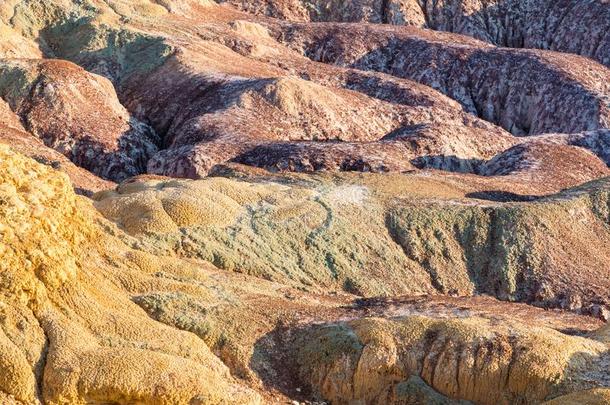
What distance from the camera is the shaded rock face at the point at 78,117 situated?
4512cm

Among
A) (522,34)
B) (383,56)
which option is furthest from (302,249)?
(522,34)

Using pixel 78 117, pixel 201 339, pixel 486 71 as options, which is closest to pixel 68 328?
pixel 201 339

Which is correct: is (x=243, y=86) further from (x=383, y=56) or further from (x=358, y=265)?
(x=358, y=265)

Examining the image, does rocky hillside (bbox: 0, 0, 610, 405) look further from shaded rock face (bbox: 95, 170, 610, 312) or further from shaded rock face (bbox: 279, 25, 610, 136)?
shaded rock face (bbox: 279, 25, 610, 136)

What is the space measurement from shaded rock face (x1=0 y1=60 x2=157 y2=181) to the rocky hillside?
13 centimetres

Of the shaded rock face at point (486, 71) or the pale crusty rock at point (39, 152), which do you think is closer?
the pale crusty rock at point (39, 152)

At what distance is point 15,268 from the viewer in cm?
1906

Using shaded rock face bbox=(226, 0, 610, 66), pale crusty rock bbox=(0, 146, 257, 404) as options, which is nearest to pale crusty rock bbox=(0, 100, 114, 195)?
pale crusty rock bbox=(0, 146, 257, 404)

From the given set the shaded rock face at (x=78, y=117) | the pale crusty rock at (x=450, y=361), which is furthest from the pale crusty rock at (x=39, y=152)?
the pale crusty rock at (x=450, y=361)

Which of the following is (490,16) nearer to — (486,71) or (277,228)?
(486,71)

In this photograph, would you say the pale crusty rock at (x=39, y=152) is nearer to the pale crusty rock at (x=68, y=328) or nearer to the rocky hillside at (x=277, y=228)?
the rocky hillside at (x=277, y=228)

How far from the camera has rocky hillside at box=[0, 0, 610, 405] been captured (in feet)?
64.2

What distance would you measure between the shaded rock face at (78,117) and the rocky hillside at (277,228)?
13 centimetres

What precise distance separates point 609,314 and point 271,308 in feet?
36.9
